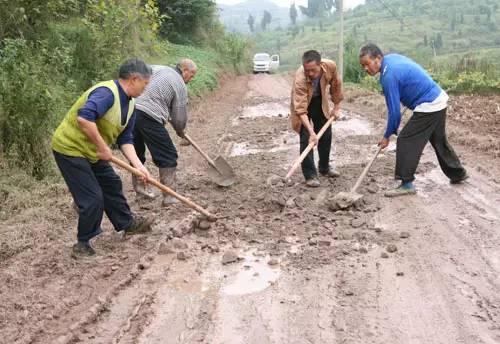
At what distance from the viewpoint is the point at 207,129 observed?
12.4 meters

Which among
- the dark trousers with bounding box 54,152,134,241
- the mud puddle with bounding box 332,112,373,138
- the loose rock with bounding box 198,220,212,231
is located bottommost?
the mud puddle with bounding box 332,112,373,138

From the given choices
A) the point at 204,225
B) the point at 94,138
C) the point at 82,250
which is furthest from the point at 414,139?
the point at 82,250

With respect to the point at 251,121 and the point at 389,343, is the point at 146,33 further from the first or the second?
the point at 389,343

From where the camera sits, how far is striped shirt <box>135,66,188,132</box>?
6.11m

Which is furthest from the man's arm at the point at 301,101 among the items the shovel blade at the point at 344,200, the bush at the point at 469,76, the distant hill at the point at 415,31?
the distant hill at the point at 415,31

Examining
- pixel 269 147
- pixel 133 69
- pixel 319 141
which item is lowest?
pixel 269 147

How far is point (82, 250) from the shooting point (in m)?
4.93

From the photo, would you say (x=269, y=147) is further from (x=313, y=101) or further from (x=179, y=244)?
(x=179, y=244)

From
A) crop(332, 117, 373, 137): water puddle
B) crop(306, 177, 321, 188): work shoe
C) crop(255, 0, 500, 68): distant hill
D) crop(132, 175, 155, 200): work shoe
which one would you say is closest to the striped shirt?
crop(132, 175, 155, 200): work shoe

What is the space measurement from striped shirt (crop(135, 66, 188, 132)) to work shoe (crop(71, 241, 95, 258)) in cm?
175

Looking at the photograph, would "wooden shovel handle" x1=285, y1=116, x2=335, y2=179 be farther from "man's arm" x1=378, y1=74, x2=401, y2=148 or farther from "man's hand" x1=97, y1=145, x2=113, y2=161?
"man's hand" x1=97, y1=145, x2=113, y2=161

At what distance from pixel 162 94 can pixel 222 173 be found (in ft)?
5.03

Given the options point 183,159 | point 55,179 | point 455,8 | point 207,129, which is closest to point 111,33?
point 207,129

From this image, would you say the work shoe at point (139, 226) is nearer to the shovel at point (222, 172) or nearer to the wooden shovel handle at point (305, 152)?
the wooden shovel handle at point (305, 152)
